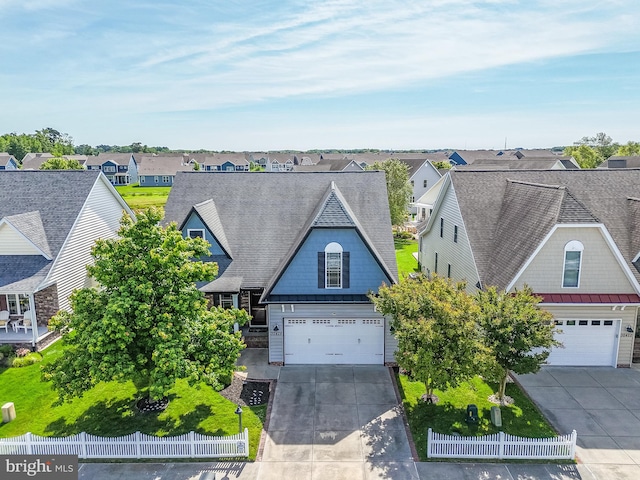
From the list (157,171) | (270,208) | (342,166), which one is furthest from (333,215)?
(157,171)

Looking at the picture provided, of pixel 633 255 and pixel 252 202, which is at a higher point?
pixel 252 202

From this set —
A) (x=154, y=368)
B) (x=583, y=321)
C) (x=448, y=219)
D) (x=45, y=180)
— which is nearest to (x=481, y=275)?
(x=583, y=321)

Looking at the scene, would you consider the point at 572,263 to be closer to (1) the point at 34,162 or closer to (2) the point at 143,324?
(2) the point at 143,324

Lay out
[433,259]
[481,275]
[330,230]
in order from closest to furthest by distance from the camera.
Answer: [330,230] < [481,275] < [433,259]

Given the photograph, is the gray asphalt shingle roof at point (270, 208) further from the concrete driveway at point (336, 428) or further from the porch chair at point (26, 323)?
the porch chair at point (26, 323)

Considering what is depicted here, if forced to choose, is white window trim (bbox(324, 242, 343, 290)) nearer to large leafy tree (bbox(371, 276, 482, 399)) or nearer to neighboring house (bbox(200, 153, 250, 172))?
large leafy tree (bbox(371, 276, 482, 399))

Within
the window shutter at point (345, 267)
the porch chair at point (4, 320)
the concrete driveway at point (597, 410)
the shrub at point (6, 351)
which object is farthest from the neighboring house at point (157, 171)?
the concrete driveway at point (597, 410)

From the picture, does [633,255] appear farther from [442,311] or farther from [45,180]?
[45,180]
